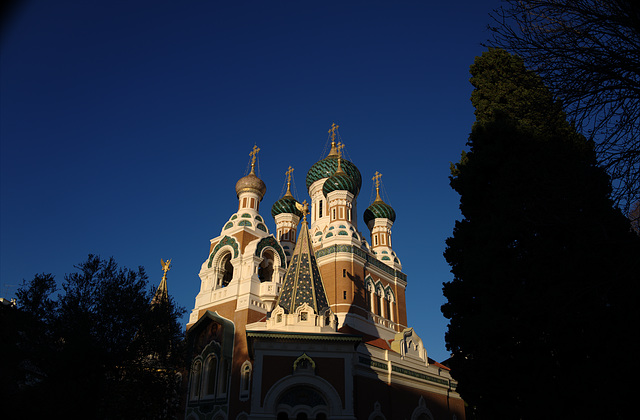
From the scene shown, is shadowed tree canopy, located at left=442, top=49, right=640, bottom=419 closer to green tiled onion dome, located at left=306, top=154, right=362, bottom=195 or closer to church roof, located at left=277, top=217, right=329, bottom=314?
church roof, located at left=277, top=217, right=329, bottom=314

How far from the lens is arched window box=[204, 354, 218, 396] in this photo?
770 inches

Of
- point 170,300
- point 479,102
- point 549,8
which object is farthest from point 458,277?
point 170,300

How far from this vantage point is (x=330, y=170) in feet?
96.8

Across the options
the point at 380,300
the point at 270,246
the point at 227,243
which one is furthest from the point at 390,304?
the point at 227,243

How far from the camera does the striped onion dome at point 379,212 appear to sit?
29.6 m

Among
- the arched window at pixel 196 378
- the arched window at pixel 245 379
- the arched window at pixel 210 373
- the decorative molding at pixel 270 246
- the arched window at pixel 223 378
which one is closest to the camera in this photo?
the arched window at pixel 245 379

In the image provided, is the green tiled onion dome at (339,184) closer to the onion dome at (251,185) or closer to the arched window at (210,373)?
the onion dome at (251,185)

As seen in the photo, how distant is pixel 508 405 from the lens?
962 centimetres

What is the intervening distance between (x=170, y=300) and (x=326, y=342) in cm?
599

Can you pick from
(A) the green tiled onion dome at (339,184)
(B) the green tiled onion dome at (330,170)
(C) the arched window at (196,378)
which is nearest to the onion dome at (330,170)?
(B) the green tiled onion dome at (330,170)

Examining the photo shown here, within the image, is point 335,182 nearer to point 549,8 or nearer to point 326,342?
point 326,342

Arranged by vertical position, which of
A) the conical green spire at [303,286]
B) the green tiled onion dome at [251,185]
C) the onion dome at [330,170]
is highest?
the onion dome at [330,170]

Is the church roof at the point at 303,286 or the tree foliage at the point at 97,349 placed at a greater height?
the church roof at the point at 303,286

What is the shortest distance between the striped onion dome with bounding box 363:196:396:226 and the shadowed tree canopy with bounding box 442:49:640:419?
1709 cm
